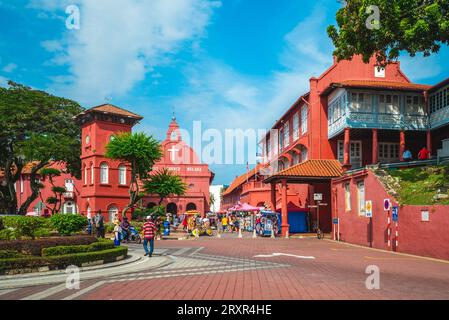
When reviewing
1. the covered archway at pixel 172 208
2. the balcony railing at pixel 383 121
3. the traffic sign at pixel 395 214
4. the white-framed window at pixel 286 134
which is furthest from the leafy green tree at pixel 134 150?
the covered archway at pixel 172 208

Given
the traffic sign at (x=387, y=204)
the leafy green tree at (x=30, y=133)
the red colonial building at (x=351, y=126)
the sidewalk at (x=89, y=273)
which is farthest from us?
the leafy green tree at (x=30, y=133)

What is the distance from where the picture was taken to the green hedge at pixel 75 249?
43.2ft

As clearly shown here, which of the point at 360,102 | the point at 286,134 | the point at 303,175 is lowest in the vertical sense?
the point at 303,175

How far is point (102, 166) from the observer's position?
4269cm

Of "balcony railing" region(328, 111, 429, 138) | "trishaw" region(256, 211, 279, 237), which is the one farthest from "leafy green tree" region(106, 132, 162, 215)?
"balcony railing" region(328, 111, 429, 138)

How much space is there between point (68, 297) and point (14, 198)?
111ft

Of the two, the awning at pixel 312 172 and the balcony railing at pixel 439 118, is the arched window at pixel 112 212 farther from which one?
the balcony railing at pixel 439 118

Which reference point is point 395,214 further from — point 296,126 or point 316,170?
point 296,126

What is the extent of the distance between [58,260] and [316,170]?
21851mm

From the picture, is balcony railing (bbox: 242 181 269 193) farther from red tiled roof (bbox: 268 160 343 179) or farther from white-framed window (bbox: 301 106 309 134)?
red tiled roof (bbox: 268 160 343 179)

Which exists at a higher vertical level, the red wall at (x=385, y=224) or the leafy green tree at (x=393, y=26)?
the leafy green tree at (x=393, y=26)

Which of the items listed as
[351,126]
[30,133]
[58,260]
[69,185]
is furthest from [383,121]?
[69,185]

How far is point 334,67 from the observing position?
3553 centimetres

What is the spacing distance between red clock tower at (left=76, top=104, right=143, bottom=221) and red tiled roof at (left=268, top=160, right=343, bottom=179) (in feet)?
59.6
